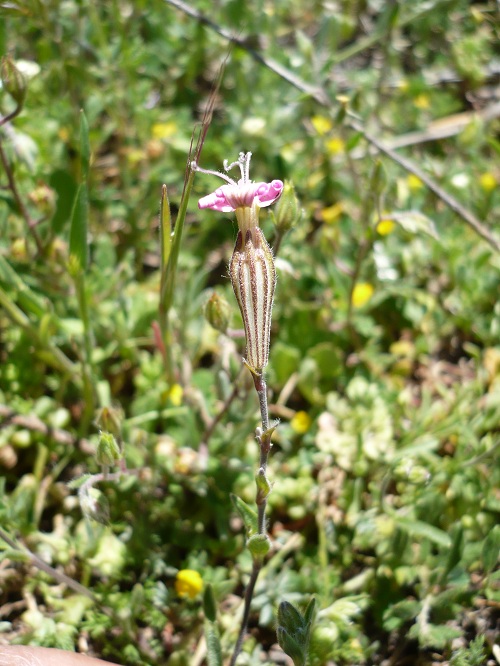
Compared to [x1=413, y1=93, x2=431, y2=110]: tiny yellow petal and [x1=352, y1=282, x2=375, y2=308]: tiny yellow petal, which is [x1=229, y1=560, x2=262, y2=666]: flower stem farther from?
[x1=413, y1=93, x2=431, y2=110]: tiny yellow petal

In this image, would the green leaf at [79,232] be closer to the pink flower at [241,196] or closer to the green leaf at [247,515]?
the pink flower at [241,196]

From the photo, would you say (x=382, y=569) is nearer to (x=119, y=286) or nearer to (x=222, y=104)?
(x=119, y=286)

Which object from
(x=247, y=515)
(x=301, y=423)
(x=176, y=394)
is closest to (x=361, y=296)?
(x=301, y=423)

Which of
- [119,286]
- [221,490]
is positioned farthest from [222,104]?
[221,490]

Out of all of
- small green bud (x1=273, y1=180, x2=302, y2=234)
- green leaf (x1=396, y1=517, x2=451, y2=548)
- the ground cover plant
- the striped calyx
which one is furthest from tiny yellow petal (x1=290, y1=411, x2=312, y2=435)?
the striped calyx

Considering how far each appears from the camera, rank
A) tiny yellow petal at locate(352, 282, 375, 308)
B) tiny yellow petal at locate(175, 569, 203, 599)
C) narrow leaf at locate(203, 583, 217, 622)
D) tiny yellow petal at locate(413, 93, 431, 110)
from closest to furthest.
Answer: narrow leaf at locate(203, 583, 217, 622) → tiny yellow petal at locate(175, 569, 203, 599) → tiny yellow petal at locate(352, 282, 375, 308) → tiny yellow petal at locate(413, 93, 431, 110)

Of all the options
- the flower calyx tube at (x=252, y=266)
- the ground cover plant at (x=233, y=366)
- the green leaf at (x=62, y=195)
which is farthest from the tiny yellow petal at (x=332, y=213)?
the flower calyx tube at (x=252, y=266)
